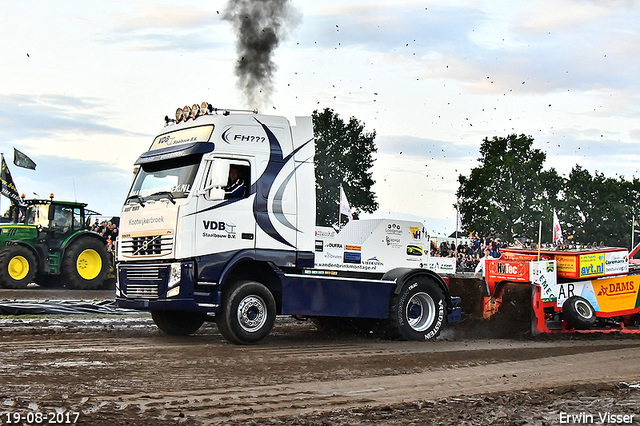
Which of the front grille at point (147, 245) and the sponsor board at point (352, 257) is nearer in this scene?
the front grille at point (147, 245)

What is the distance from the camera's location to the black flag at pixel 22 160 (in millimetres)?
27734

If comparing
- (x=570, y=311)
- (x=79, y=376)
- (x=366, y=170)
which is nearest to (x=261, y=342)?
(x=79, y=376)

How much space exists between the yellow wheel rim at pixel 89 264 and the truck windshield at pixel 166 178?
10.2 meters

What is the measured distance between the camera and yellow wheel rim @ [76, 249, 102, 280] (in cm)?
2153

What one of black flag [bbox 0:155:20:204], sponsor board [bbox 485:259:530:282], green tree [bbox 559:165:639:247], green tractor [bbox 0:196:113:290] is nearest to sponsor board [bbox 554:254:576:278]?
sponsor board [bbox 485:259:530:282]

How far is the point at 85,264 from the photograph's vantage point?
21625 mm

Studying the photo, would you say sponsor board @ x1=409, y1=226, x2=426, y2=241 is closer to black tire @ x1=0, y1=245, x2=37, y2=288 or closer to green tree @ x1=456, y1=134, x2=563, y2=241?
black tire @ x1=0, y1=245, x2=37, y2=288

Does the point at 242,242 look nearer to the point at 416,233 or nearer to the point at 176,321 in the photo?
the point at 176,321

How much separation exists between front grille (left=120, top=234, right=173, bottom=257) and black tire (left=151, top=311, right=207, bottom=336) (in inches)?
52.6

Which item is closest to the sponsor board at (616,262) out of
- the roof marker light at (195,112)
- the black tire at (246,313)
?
the black tire at (246,313)

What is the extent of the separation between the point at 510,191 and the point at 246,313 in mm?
54207

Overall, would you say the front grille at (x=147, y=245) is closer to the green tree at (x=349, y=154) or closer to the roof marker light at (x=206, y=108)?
the roof marker light at (x=206, y=108)

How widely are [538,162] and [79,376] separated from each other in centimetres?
5994

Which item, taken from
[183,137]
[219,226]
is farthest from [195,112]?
[219,226]
